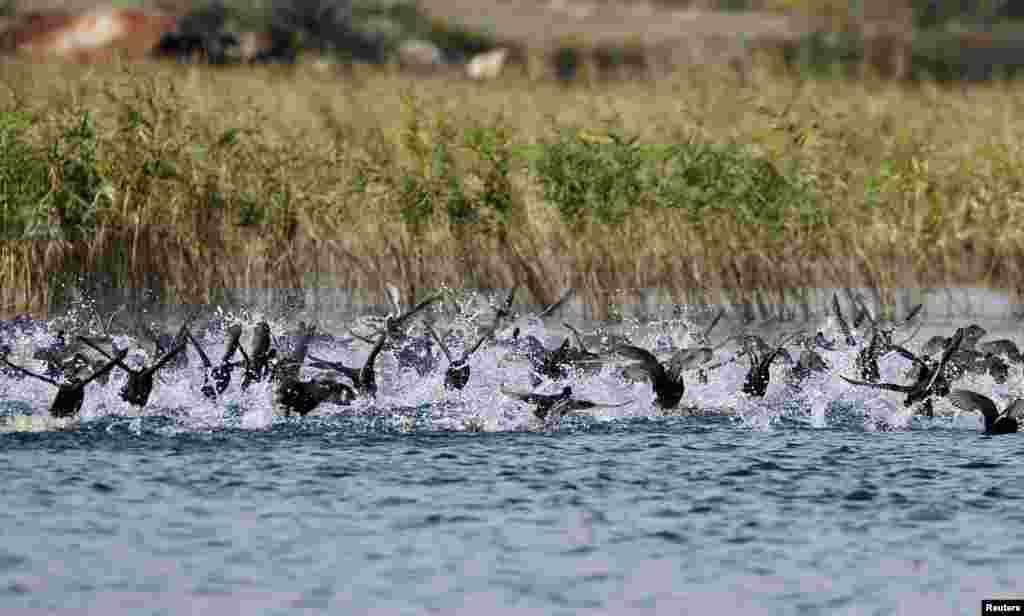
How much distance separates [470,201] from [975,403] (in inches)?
233

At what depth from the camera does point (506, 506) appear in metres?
10.3

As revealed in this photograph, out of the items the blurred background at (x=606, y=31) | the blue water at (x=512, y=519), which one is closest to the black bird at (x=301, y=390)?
the blue water at (x=512, y=519)

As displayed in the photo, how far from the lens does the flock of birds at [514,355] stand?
1230 cm

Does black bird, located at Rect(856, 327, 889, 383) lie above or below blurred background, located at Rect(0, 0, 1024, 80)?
below

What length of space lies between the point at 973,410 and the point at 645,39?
41.8m

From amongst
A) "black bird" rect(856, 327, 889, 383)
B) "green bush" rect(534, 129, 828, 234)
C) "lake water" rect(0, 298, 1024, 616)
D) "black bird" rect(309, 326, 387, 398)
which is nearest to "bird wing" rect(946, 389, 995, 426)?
"lake water" rect(0, 298, 1024, 616)

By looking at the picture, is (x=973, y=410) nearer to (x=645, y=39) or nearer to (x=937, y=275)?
(x=937, y=275)

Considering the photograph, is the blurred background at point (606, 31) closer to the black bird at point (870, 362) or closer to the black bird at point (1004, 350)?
the black bird at point (1004, 350)

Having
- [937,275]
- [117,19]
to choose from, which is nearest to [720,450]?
[937,275]

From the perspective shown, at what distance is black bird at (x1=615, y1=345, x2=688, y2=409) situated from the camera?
12711 mm

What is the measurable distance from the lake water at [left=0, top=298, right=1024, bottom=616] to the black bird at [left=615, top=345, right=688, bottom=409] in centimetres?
18

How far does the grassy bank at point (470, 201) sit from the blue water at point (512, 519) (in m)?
4.18

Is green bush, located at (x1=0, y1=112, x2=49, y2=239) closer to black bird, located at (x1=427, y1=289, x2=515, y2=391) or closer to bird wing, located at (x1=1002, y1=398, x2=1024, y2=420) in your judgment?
black bird, located at (x1=427, y1=289, x2=515, y2=391)

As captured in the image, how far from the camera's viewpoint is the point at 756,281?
17125mm
